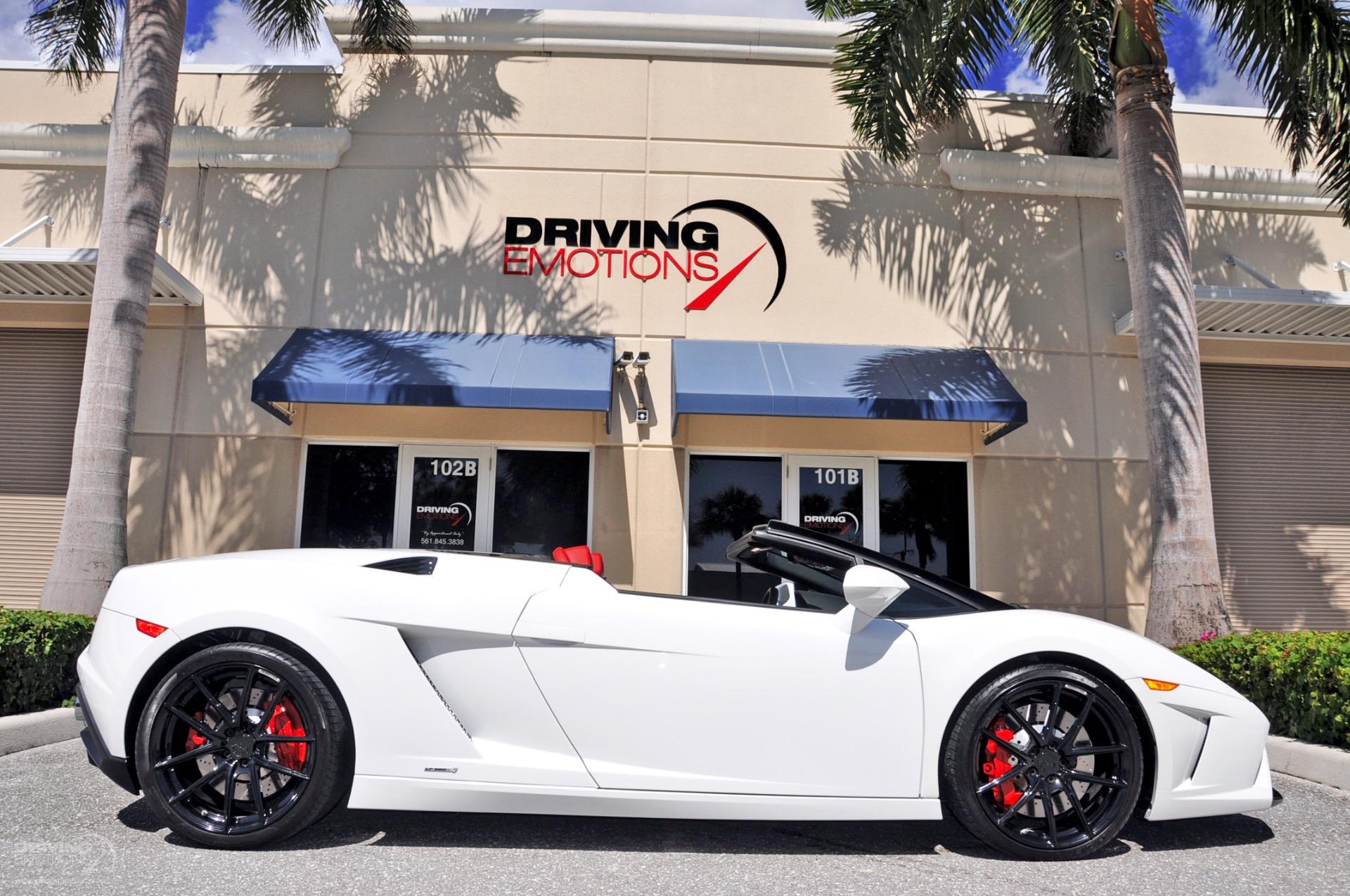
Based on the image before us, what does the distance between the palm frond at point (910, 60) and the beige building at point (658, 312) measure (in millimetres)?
651

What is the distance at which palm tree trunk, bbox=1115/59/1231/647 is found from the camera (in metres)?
6.33

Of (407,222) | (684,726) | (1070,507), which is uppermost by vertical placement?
(407,222)

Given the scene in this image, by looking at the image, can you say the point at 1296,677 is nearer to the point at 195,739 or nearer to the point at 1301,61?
the point at 1301,61

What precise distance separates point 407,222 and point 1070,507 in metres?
7.15

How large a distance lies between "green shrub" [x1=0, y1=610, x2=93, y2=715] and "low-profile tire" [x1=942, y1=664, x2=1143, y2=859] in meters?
4.59

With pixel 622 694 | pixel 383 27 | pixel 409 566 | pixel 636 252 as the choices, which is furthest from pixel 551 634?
pixel 383 27

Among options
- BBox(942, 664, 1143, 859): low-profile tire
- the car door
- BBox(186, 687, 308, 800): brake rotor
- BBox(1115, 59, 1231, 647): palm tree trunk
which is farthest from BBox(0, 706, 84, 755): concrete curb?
BBox(1115, 59, 1231, 647): palm tree trunk

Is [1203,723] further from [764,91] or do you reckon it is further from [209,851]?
[764,91]

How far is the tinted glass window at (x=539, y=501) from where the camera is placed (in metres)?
8.28

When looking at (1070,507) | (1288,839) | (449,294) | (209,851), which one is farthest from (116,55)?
(1288,839)

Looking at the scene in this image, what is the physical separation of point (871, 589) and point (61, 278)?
8371 mm

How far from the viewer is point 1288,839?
325cm

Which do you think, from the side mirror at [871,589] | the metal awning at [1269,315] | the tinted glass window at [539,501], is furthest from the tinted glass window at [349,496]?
the metal awning at [1269,315]

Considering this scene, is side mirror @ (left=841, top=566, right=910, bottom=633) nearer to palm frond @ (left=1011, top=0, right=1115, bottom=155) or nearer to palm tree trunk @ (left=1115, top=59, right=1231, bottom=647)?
palm tree trunk @ (left=1115, top=59, right=1231, bottom=647)
